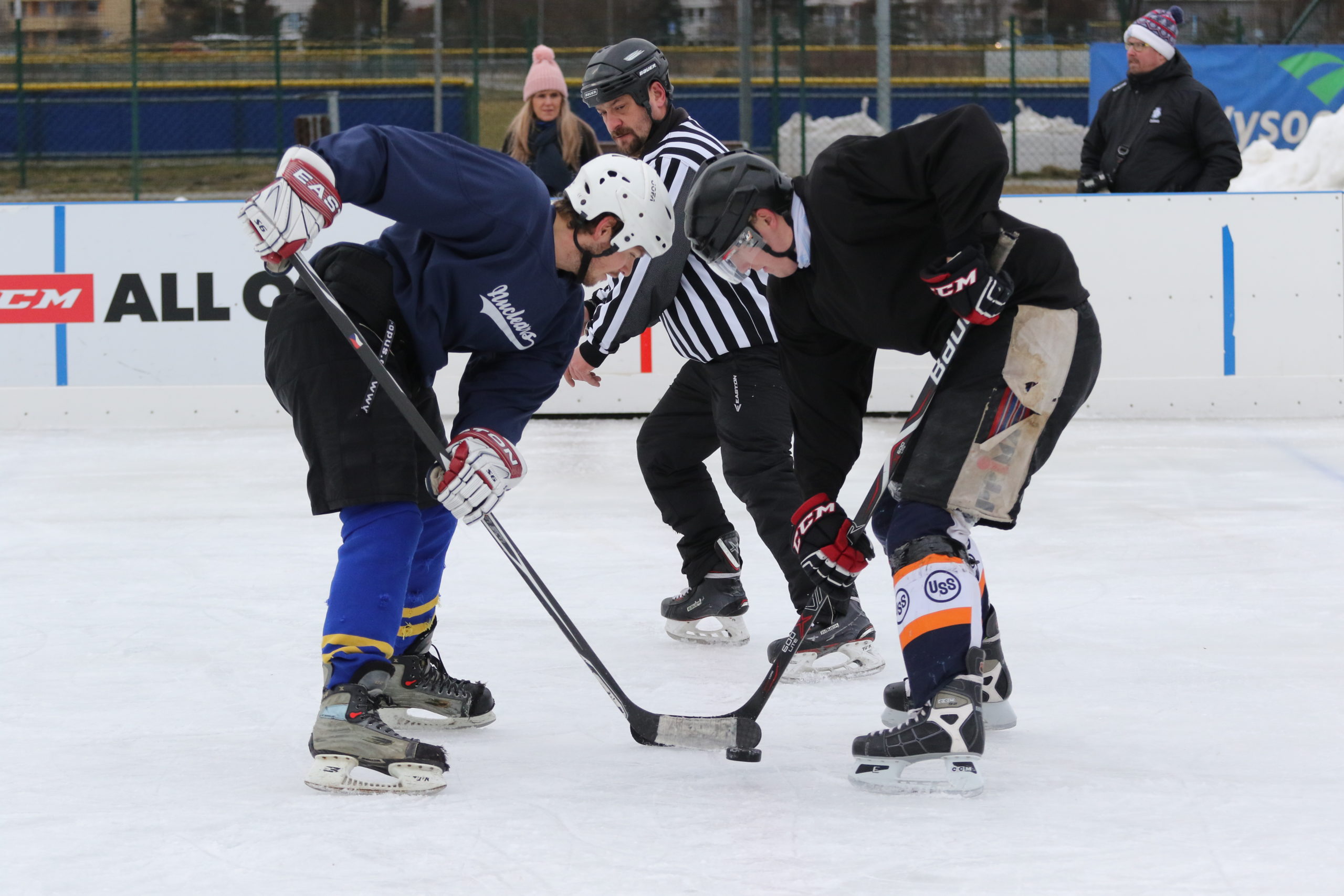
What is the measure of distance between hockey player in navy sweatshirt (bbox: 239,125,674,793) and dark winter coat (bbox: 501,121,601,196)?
3.33m

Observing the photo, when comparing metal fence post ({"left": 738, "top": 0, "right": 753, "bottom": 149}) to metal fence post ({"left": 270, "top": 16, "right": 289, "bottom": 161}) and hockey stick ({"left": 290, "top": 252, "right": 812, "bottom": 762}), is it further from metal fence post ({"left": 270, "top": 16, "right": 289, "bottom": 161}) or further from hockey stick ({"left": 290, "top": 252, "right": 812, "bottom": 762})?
hockey stick ({"left": 290, "top": 252, "right": 812, "bottom": 762})

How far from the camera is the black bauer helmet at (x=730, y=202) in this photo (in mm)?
2240

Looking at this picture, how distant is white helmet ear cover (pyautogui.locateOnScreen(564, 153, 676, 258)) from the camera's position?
7.62 ft

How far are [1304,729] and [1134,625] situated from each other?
29.1 inches

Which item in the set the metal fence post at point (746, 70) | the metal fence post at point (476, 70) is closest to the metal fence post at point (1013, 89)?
the metal fence post at point (746, 70)

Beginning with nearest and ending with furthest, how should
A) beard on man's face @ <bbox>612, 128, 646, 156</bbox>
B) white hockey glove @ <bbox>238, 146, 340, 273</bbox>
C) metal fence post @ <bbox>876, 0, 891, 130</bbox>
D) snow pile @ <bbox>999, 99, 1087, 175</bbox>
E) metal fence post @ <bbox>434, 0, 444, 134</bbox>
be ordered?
white hockey glove @ <bbox>238, 146, 340, 273</bbox> < beard on man's face @ <bbox>612, 128, 646, 156</bbox> < metal fence post @ <bbox>876, 0, 891, 130</bbox> < metal fence post @ <bbox>434, 0, 444, 134</bbox> < snow pile @ <bbox>999, 99, 1087, 175</bbox>

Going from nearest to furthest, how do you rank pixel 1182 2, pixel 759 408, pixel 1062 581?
1. pixel 759 408
2. pixel 1062 581
3. pixel 1182 2

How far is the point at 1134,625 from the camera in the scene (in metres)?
3.22

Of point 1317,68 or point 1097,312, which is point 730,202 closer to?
point 1097,312

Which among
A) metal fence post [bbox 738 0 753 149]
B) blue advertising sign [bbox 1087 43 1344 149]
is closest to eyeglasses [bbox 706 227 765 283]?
metal fence post [bbox 738 0 753 149]

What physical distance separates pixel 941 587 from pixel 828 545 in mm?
236

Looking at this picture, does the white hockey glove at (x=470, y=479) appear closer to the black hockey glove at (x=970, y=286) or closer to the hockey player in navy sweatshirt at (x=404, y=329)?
the hockey player in navy sweatshirt at (x=404, y=329)

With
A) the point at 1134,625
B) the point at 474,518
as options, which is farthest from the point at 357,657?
the point at 1134,625

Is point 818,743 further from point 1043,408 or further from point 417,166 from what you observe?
point 417,166
